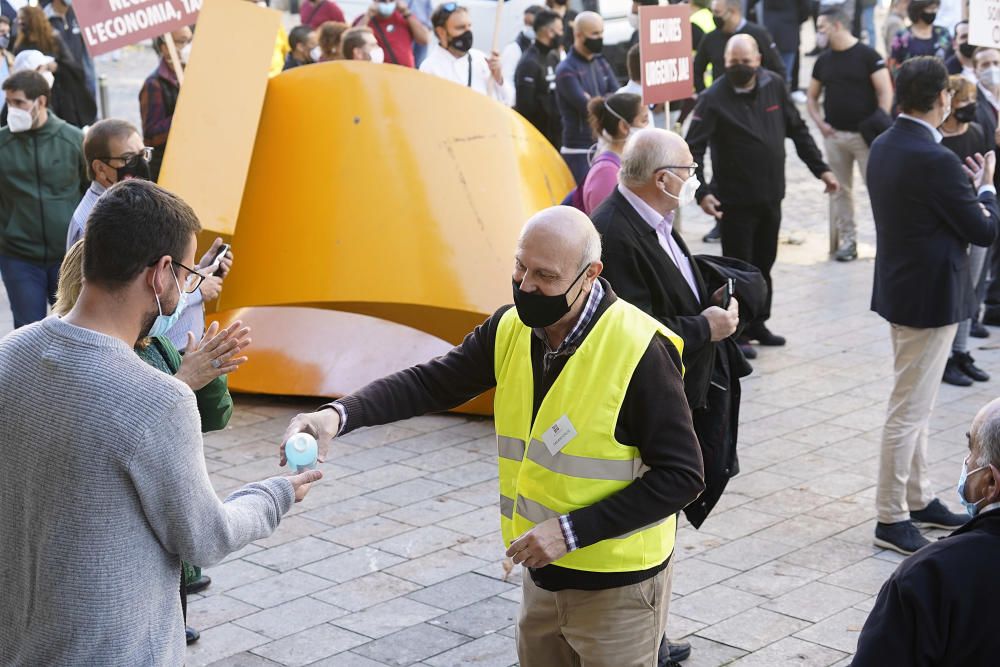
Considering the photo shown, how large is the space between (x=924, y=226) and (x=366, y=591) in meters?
3.03

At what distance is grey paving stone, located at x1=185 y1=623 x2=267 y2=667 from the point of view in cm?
521

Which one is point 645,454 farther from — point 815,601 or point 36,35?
Result: point 36,35

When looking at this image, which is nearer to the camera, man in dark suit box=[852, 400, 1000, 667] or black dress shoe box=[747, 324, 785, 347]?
man in dark suit box=[852, 400, 1000, 667]

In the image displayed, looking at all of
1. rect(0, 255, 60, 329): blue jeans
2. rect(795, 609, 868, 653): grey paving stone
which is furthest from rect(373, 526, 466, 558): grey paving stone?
rect(0, 255, 60, 329): blue jeans

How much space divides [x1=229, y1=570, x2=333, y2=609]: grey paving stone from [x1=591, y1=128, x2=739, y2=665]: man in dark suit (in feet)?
5.42

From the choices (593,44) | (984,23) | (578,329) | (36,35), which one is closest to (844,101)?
(593,44)

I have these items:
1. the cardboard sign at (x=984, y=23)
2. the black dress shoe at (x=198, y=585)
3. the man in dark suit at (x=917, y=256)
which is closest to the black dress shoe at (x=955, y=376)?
the cardboard sign at (x=984, y=23)

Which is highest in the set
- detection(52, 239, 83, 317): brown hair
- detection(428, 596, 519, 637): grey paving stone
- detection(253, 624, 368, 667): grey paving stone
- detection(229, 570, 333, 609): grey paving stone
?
detection(52, 239, 83, 317): brown hair

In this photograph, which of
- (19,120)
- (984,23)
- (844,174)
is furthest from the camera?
(844,174)

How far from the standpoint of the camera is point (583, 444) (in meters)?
3.47

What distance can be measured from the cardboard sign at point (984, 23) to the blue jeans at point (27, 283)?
20.3 feet

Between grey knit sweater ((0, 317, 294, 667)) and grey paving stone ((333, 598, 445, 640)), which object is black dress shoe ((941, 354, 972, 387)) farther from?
grey knit sweater ((0, 317, 294, 667))

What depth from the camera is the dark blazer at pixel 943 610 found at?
2723 mm

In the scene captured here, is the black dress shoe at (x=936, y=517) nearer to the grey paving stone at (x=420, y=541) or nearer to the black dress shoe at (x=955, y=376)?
the grey paving stone at (x=420, y=541)
